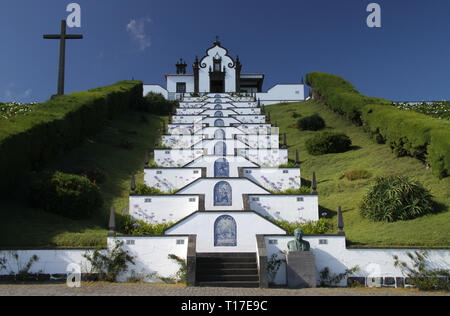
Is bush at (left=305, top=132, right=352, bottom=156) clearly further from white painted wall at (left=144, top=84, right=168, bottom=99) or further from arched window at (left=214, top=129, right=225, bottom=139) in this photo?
white painted wall at (left=144, top=84, right=168, bottom=99)

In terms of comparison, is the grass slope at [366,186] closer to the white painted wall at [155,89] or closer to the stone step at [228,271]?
the stone step at [228,271]

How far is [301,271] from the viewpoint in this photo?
13414 mm

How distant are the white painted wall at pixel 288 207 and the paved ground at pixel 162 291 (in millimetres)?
4973

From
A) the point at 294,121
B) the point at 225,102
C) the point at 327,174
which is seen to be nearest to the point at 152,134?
the point at 225,102

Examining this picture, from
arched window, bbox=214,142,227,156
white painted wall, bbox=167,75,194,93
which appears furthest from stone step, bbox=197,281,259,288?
white painted wall, bbox=167,75,194,93

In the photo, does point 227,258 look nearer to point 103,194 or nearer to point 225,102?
point 103,194

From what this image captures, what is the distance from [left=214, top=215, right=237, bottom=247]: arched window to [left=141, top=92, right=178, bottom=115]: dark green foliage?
96.8 ft

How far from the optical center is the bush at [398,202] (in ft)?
55.3

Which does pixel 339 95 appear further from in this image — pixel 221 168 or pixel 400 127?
pixel 221 168

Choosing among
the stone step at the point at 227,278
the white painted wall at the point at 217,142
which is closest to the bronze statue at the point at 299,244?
the stone step at the point at 227,278

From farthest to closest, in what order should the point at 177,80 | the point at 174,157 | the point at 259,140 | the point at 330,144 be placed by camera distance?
the point at 177,80
the point at 330,144
the point at 259,140
the point at 174,157

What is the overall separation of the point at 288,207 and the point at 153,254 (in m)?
6.46

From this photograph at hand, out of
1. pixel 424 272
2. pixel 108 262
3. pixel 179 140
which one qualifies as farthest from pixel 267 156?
pixel 108 262
